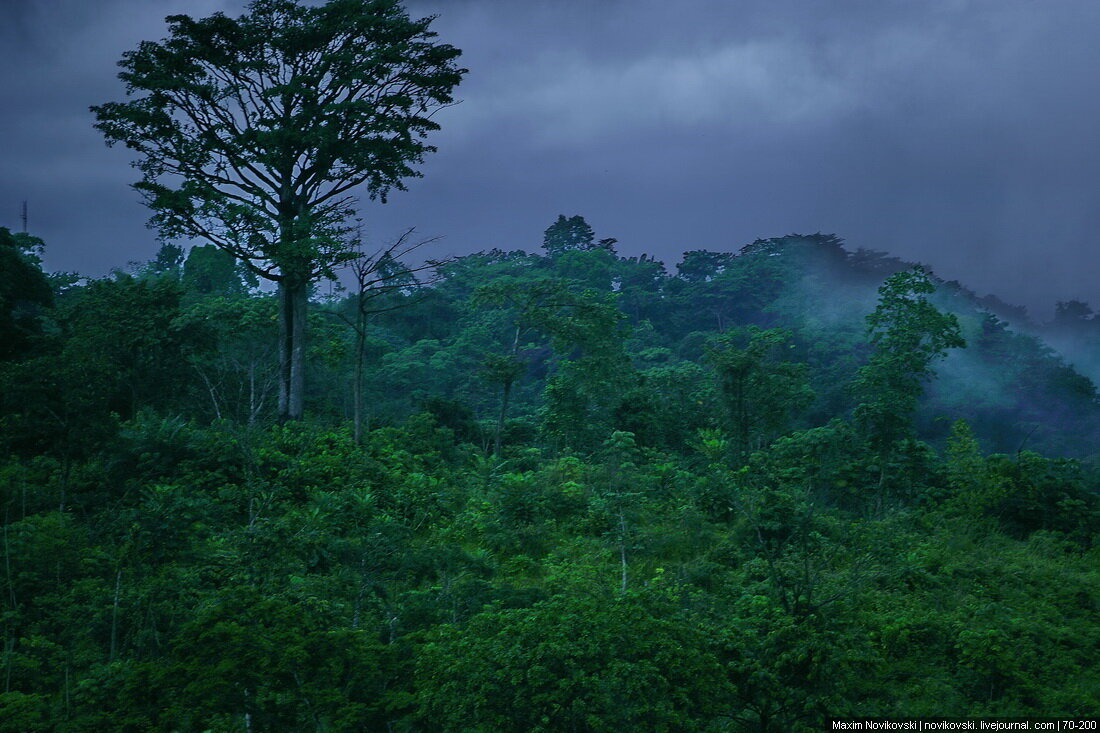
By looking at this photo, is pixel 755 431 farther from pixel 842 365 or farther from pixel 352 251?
pixel 842 365

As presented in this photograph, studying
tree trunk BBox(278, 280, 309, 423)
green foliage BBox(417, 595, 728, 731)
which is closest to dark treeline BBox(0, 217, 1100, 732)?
green foliage BBox(417, 595, 728, 731)

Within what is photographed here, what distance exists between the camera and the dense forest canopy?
6.81 meters

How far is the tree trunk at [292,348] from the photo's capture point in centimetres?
2009

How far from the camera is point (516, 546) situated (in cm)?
1393

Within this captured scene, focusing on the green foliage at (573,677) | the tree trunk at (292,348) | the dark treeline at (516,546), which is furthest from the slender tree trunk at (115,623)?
the tree trunk at (292,348)

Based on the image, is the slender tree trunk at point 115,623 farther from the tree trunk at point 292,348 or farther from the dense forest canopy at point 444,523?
the tree trunk at point 292,348

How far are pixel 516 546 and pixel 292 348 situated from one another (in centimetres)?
995

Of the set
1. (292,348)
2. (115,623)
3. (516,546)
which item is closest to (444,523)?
(516,546)

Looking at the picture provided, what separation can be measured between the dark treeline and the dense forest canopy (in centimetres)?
6

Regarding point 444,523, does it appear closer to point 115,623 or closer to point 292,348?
point 115,623

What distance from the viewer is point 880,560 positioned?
13.0 meters

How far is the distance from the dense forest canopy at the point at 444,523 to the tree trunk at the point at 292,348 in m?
0.10

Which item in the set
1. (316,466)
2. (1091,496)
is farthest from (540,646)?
(1091,496)

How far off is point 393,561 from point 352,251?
9.69m
